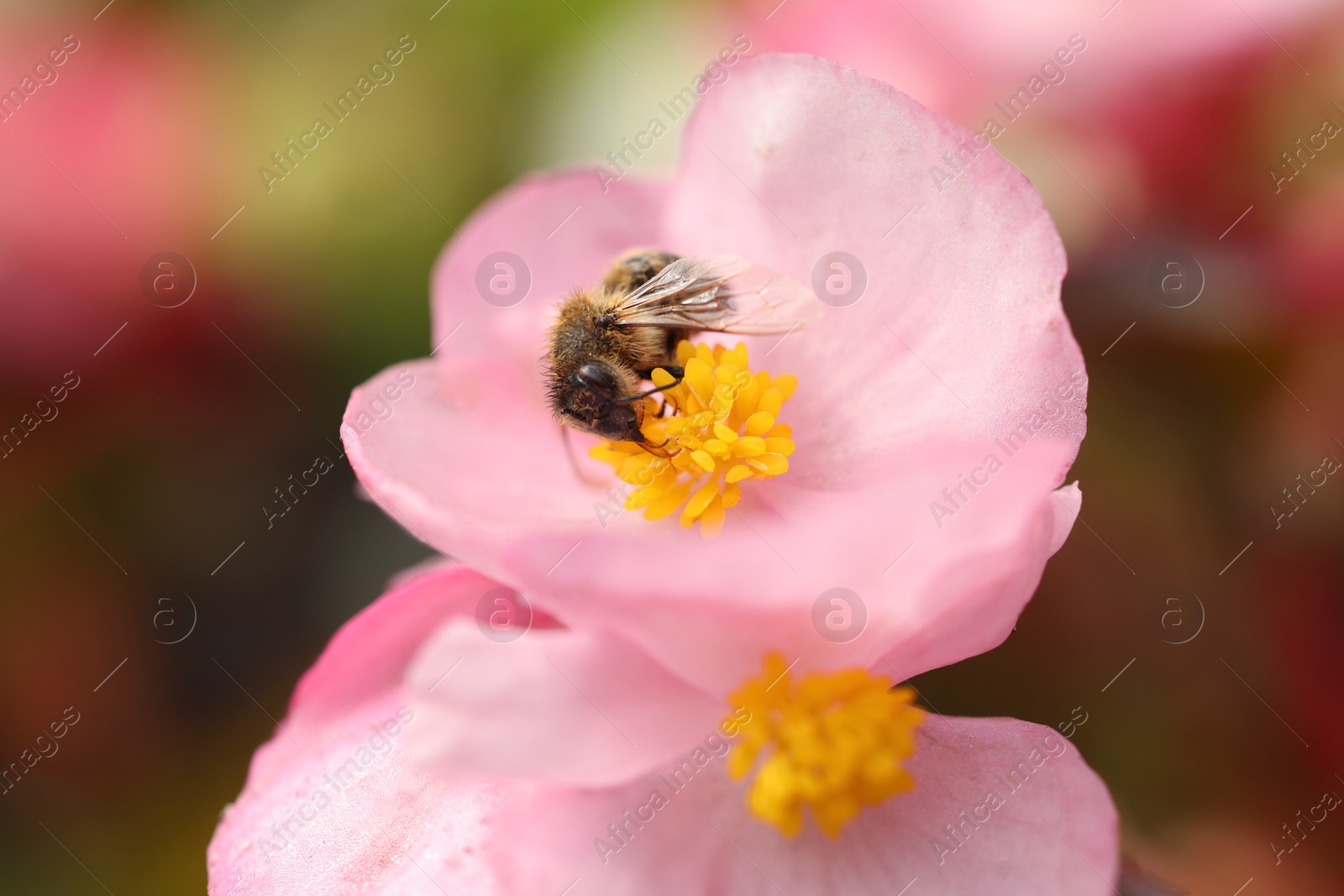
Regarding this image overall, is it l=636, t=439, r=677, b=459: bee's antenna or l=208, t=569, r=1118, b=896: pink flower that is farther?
l=636, t=439, r=677, b=459: bee's antenna

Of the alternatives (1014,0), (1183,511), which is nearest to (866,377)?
(1183,511)

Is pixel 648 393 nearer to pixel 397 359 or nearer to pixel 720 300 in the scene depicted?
pixel 720 300

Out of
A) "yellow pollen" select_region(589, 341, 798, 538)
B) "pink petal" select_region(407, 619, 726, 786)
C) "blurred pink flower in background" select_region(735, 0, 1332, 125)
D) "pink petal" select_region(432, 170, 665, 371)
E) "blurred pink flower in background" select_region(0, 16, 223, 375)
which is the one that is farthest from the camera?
"blurred pink flower in background" select_region(0, 16, 223, 375)

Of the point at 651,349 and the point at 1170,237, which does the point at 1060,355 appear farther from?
the point at 1170,237

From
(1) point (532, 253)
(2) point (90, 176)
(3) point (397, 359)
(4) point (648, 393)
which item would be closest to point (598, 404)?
(4) point (648, 393)

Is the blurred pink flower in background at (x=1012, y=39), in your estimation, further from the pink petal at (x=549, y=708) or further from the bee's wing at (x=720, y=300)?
the pink petal at (x=549, y=708)

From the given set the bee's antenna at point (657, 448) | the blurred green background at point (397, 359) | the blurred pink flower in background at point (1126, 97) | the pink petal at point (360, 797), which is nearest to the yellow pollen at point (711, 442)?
the bee's antenna at point (657, 448)

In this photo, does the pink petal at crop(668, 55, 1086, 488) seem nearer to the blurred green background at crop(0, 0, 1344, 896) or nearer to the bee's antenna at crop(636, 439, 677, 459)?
the bee's antenna at crop(636, 439, 677, 459)

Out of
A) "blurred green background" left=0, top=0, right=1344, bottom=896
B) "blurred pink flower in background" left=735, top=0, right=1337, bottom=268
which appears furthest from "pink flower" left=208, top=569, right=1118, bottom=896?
"blurred pink flower in background" left=735, top=0, right=1337, bottom=268
